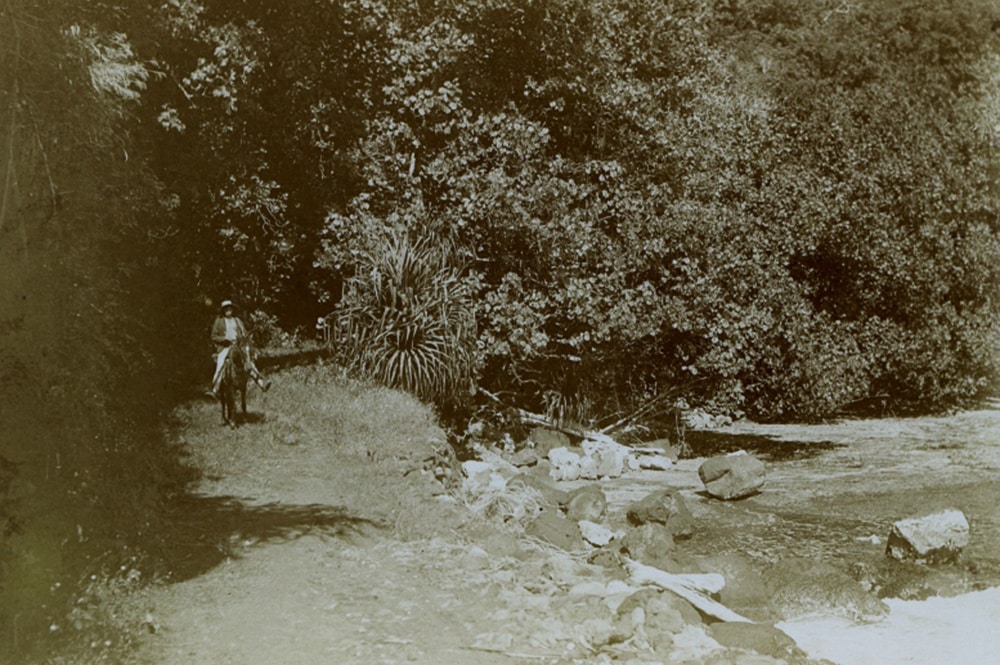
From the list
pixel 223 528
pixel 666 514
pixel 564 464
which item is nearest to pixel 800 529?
pixel 666 514

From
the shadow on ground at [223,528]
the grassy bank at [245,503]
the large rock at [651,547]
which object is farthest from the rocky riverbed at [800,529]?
the shadow on ground at [223,528]

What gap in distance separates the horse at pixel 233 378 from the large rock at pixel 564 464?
4911 mm

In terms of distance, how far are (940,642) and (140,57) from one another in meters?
11.9

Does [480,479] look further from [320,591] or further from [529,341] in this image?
[320,591]

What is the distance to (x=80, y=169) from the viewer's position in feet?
23.5

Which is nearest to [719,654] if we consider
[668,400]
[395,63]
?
[668,400]

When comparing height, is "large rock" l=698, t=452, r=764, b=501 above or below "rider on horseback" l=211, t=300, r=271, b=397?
below

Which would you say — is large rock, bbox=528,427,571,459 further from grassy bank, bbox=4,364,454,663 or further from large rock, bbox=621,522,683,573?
large rock, bbox=621,522,683,573

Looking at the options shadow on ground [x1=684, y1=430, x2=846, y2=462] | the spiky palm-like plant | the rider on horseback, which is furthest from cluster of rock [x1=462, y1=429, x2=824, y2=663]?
the rider on horseback

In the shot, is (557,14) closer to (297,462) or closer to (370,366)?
(370,366)

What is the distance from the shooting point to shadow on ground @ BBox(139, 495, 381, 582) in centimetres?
873

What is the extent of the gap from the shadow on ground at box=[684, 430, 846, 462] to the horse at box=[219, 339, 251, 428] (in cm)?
804

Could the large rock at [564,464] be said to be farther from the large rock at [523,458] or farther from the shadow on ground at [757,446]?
the shadow on ground at [757,446]

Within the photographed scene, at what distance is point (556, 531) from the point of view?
474 inches
